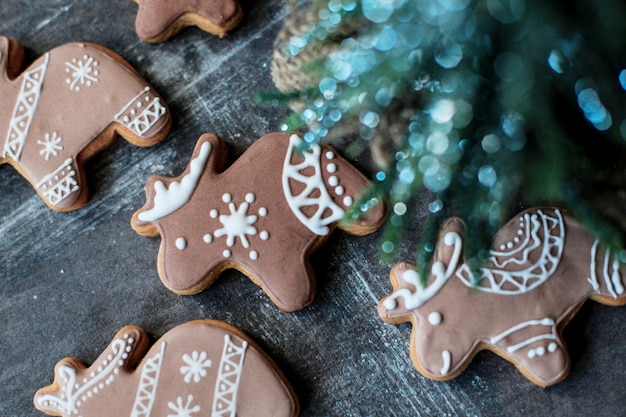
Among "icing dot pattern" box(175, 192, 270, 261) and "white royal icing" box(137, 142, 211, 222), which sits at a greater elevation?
"white royal icing" box(137, 142, 211, 222)

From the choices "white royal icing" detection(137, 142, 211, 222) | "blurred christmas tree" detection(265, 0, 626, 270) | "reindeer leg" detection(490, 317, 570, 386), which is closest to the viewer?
"blurred christmas tree" detection(265, 0, 626, 270)

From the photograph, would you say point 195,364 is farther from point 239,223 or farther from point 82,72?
point 82,72

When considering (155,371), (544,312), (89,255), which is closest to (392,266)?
(544,312)

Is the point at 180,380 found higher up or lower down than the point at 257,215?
lower down

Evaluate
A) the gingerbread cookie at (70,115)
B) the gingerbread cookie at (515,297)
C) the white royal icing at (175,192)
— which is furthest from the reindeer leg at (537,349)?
the gingerbread cookie at (70,115)

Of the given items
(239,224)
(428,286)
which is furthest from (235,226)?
(428,286)

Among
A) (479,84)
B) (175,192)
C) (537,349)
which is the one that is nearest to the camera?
(479,84)

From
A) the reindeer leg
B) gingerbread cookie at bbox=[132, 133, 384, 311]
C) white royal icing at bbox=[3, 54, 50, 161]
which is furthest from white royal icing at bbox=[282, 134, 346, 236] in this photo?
white royal icing at bbox=[3, 54, 50, 161]

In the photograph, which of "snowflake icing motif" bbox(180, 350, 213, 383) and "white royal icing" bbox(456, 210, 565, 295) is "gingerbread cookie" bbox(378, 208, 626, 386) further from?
"snowflake icing motif" bbox(180, 350, 213, 383)
